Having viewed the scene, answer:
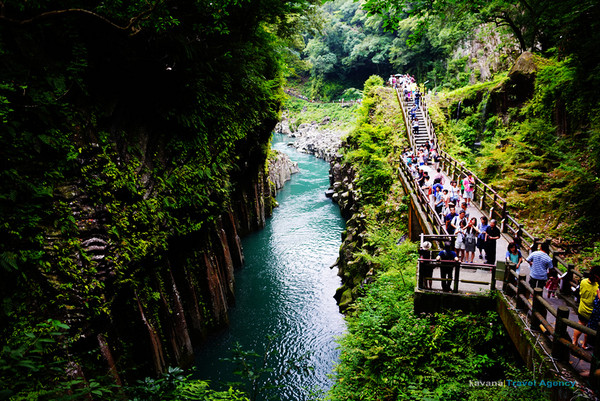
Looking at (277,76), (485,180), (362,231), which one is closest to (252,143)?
(277,76)

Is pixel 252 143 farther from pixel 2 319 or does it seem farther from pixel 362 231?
pixel 2 319

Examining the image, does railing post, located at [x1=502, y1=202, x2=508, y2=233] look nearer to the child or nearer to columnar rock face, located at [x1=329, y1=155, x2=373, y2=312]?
the child

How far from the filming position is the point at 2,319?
25.2 ft

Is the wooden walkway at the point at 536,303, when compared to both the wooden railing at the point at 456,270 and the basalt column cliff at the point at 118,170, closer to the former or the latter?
the wooden railing at the point at 456,270

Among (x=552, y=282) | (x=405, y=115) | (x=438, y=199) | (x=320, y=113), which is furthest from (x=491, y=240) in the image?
(x=320, y=113)

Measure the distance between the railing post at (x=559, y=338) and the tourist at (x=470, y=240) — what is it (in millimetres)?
4652

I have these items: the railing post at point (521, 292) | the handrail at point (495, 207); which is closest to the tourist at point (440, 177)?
the handrail at point (495, 207)

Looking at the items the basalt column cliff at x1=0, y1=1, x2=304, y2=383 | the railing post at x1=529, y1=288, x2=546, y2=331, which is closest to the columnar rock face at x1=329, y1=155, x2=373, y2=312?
the basalt column cliff at x1=0, y1=1, x2=304, y2=383

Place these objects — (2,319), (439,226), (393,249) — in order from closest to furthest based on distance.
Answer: (2,319) < (439,226) < (393,249)

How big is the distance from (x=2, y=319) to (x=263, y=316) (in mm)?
12895

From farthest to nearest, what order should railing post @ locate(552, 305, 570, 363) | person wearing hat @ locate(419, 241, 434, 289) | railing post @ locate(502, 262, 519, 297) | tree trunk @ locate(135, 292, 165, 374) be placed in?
tree trunk @ locate(135, 292, 165, 374)
person wearing hat @ locate(419, 241, 434, 289)
railing post @ locate(502, 262, 519, 297)
railing post @ locate(552, 305, 570, 363)

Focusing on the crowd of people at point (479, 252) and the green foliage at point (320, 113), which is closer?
the crowd of people at point (479, 252)

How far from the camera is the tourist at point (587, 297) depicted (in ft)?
20.9

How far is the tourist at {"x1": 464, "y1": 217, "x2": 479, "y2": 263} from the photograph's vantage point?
10.8 m
